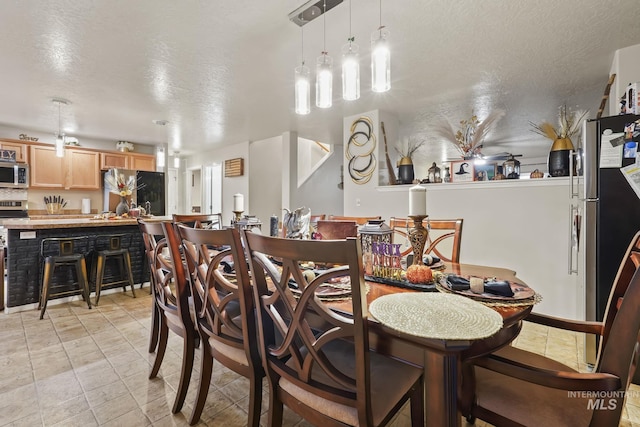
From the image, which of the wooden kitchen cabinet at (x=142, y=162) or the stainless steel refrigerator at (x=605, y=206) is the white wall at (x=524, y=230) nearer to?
the stainless steel refrigerator at (x=605, y=206)

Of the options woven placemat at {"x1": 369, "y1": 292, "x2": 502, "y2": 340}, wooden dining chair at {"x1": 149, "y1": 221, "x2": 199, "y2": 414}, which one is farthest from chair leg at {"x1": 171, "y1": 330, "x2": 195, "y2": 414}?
woven placemat at {"x1": 369, "y1": 292, "x2": 502, "y2": 340}

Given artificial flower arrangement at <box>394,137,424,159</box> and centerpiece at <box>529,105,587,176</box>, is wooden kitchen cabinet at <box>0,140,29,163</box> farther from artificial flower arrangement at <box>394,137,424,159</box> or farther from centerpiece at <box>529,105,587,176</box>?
centerpiece at <box>529,105,587,176</box>

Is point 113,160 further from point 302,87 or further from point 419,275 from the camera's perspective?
point 419,275

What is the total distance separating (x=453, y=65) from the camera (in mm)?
2830

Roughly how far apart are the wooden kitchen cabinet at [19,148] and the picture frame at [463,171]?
21.6ft

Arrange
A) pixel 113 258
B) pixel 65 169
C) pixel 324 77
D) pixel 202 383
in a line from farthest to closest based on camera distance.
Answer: pixel 65 169
pixel 113 258
pixel 324 77
pixel 202 383

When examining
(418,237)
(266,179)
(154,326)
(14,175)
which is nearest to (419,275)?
(418,237)

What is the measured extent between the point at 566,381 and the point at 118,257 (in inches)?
160

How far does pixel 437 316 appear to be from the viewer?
2.90 feet

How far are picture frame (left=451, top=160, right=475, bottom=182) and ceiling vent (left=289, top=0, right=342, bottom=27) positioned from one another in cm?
234

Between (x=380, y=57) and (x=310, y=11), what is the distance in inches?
31.5

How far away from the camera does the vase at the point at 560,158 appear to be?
9.48 ft

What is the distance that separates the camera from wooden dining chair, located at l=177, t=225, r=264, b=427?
1104 mm

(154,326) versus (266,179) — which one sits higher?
(266,179)
